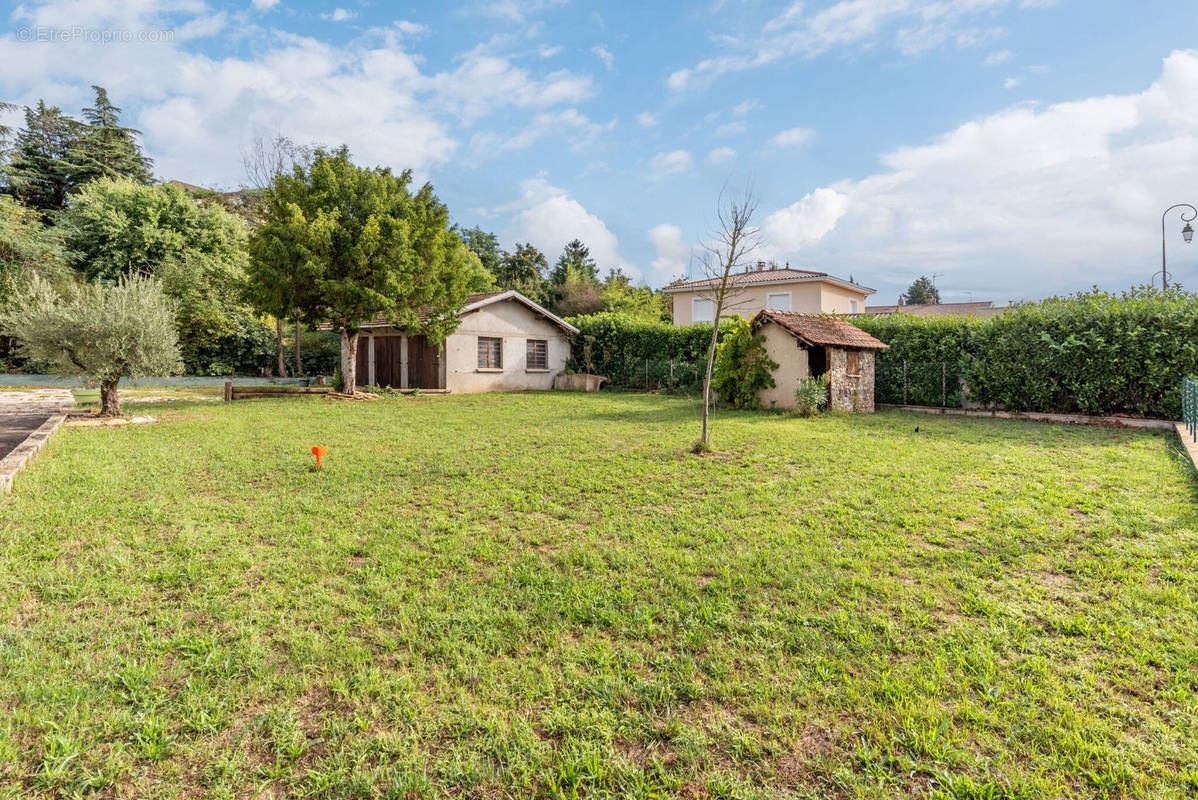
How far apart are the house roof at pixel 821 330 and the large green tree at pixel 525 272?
90.6 ft

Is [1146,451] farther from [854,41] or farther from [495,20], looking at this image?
[495,20]

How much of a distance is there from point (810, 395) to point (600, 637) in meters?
11.0

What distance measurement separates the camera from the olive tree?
418 inches

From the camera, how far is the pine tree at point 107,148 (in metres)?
31.2

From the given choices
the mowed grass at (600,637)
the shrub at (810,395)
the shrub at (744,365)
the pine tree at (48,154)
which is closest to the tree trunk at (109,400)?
the mowed grass at (600,637)

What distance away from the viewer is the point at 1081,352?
12047 millimetres

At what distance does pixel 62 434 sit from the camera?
9484 millimetres

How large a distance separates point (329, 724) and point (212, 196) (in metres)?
44.0

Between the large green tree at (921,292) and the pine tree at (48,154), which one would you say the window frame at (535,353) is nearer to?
the pine tree at (48,154)

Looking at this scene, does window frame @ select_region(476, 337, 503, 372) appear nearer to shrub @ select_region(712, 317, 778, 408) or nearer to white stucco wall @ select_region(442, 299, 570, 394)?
white stucco wall @ select_region(442, 299, 570, 394)

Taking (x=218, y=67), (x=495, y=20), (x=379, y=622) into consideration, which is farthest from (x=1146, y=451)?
(x=218, y=67)

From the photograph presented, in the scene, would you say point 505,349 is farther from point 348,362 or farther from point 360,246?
point 360,246

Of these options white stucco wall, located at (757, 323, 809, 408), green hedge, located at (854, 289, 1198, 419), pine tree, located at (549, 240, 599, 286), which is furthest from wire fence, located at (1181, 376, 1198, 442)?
pine tree, located at (549, 240, 599, 286)

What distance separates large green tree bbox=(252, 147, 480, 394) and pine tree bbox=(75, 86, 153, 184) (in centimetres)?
2315
